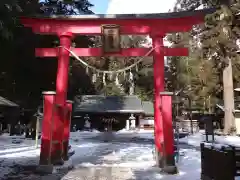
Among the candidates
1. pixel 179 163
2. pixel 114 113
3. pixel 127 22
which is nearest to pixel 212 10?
pixel 127 22

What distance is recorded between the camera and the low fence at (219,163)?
4938 millimetres

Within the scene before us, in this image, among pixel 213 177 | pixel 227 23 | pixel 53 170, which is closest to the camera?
pixel 213 177

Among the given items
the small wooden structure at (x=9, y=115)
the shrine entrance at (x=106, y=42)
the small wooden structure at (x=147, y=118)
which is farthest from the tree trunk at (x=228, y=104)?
the small wooden structure at (x=9, y=115)

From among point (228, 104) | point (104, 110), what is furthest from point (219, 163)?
point (104, 110)

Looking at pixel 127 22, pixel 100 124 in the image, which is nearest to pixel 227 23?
pixel 127 22

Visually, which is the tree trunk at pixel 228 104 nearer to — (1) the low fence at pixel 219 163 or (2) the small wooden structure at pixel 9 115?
(2) the small wooden structure at pixel 9 115

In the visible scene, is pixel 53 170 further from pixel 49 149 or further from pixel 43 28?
pixel 43 28

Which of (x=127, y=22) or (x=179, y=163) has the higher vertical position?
(x=127, y=22)

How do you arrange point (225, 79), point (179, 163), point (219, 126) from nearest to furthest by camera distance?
point (179, 163) → point (225, 79) → point (219, 126)

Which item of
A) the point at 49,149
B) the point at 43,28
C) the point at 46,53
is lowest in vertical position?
the point at 49,149

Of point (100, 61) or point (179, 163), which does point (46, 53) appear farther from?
point (100, 61)

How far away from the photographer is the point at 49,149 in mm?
8680

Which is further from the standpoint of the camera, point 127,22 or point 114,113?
point 114,113

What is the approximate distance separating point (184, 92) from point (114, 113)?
369 inches
